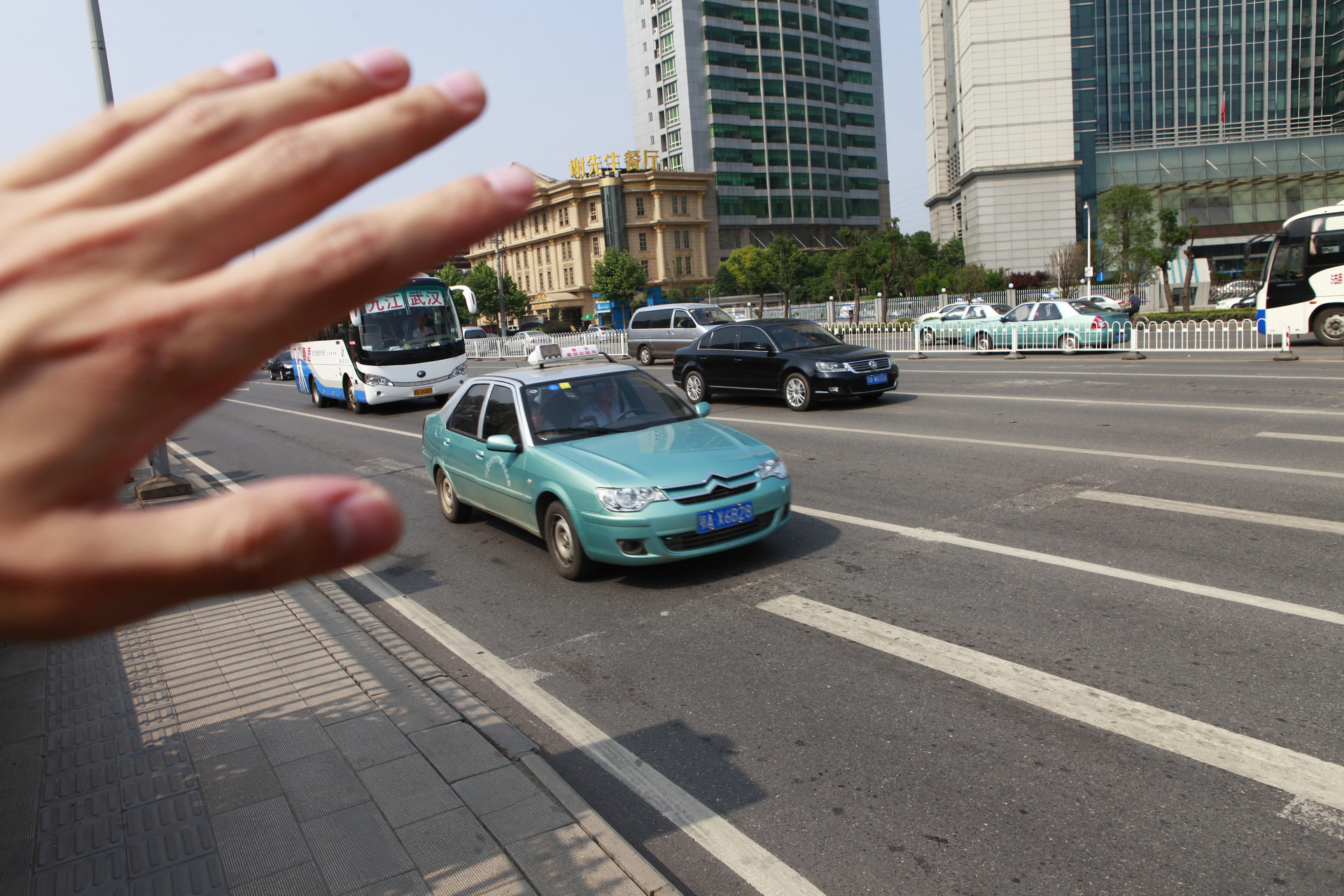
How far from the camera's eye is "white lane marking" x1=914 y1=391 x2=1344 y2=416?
1215 cm

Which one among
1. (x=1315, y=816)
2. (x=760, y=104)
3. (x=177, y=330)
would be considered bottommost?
(x=1315, y=816)

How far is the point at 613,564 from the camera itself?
7.09 metres

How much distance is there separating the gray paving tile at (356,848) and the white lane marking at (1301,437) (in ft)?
35.3

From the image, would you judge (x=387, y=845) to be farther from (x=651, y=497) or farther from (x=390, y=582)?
(x=390, y=582)

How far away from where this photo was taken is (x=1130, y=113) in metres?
Result: 95.3

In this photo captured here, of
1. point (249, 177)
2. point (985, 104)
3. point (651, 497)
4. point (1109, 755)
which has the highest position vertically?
point (985, 104)

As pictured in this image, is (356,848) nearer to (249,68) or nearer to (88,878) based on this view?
(88,878)

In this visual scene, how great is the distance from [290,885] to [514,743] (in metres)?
1.24

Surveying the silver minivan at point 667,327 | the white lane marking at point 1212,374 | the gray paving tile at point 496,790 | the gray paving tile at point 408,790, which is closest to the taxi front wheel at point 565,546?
the gray paving tile at point 408,790

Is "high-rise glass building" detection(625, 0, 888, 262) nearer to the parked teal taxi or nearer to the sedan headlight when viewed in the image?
the parked teal taxi

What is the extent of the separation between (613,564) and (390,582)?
2003 mm

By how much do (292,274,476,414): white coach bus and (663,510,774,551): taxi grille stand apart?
14.3 meters

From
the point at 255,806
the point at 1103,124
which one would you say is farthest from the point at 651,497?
the point at 1103,124

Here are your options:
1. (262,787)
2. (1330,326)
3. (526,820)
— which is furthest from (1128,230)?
(262,787)
